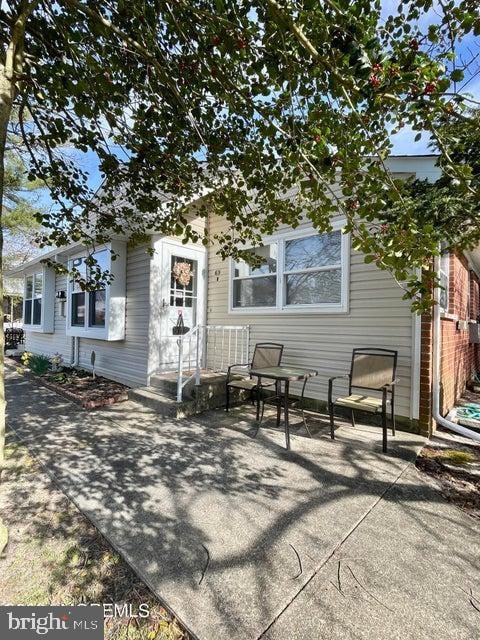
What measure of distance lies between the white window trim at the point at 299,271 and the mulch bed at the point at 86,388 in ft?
9.11

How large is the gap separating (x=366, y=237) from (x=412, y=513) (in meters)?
2.20

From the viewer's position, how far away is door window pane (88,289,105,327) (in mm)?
6984

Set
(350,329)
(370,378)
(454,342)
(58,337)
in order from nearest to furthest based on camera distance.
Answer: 1. (370,378)
2. (350,329)
3. (454,342)
4. (58,337)

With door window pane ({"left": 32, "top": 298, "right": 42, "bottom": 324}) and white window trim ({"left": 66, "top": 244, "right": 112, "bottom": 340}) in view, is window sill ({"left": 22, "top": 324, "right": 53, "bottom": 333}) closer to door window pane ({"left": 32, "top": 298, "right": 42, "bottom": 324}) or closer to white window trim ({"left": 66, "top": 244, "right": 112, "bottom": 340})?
door window pane ({"left": 32, "top": 298, "right": 42, "bottom": 324})

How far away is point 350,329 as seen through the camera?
483cm

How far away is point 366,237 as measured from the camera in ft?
6.88

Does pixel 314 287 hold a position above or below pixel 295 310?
above

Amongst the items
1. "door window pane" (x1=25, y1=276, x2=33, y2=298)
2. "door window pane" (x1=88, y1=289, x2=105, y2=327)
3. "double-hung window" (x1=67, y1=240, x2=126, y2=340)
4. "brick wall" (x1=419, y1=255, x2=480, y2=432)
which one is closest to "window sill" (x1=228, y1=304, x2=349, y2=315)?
"brick wall" (x1=419, y1=255, x2=480, y2=432)

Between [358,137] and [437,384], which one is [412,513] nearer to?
[437,384]

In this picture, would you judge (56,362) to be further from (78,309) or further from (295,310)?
(295,310)

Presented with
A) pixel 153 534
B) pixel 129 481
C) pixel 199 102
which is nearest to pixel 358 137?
pixel 199 102

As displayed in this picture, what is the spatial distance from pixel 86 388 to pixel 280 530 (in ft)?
17.7

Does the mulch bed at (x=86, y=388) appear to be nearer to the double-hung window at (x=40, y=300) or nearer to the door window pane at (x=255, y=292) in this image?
the double-hung window at (x=40, y=300)
